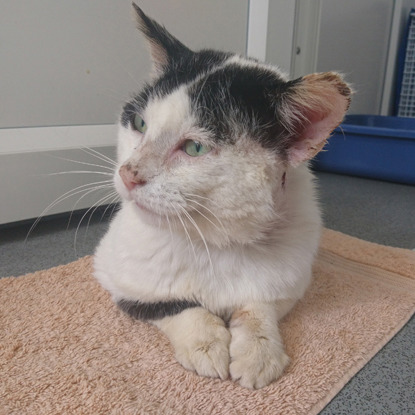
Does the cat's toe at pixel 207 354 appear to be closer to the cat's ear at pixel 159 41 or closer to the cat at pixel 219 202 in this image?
the cat at pixel 219 202

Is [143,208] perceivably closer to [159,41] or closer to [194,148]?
[194,148]

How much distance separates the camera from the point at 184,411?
642 mm

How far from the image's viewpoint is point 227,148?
0.68 m

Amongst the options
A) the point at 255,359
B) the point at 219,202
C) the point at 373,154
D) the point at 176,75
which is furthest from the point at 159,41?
the point at 373,154

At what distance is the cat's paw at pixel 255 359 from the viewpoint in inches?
27.0

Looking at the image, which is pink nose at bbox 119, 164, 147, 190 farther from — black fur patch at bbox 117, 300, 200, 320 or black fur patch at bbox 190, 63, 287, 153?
black fur patch at bbox 117, 300, 200, 320

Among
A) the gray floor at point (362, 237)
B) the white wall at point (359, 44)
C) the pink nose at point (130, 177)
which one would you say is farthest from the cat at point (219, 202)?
the white wall at point (359, 44)

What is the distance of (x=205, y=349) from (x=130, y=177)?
1.06ft

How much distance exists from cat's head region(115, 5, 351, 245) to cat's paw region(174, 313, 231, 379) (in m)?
0.16

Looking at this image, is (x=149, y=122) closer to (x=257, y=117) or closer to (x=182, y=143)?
(x=182, y=143)

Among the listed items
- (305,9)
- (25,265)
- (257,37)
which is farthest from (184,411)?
(305,9)

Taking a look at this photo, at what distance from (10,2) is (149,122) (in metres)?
0.82

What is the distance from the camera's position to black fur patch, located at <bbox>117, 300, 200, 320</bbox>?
80 cm

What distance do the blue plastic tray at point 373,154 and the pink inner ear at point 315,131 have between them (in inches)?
60.7
